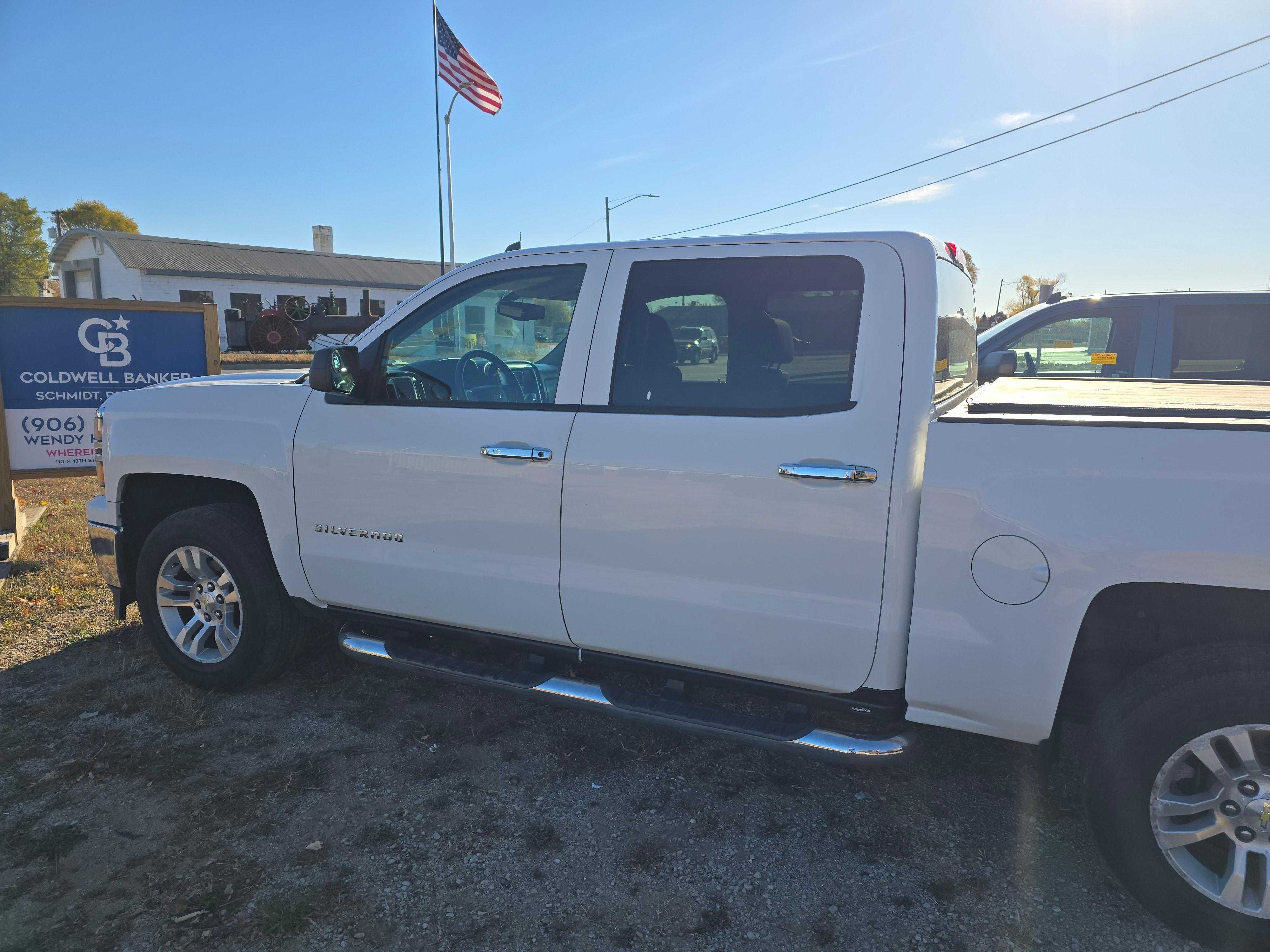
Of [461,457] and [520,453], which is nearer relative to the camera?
[520,453]

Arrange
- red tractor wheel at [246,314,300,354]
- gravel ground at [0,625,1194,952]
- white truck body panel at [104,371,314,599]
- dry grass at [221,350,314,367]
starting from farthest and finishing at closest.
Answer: red tractor wheel at [246,314,300,354], dry grass at [221,350,314,367], white truck body panel at [104,371,314,599], gravel ground at [0,625,1194,952]

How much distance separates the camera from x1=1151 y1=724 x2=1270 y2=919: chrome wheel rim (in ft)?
7.11

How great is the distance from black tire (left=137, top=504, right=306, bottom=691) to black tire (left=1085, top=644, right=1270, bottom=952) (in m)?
3.25

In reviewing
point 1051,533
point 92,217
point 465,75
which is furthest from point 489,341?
point 92,217

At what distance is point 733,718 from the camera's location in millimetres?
2781

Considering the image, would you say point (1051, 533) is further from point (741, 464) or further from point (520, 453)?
point (520, 453)

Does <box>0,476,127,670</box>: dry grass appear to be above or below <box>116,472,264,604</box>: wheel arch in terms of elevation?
below

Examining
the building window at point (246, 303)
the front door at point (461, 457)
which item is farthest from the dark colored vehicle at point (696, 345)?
the building window at point (246, 303)

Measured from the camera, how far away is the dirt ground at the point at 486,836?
2.39 m

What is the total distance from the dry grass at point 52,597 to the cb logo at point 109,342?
3.11 ft

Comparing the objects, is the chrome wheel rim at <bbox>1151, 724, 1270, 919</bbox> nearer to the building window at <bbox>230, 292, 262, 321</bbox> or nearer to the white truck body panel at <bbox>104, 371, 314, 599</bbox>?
the white truck body panel at <bbox>104, 371, 314, 599</bbox>

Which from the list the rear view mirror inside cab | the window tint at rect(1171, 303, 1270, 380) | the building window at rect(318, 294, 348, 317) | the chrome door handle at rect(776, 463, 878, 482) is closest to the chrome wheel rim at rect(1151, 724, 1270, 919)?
the chrome door handle at rect(776, 463, 878, 482)

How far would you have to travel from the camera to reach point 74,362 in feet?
20.4

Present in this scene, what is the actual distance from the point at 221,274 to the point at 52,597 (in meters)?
38.7
